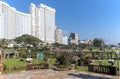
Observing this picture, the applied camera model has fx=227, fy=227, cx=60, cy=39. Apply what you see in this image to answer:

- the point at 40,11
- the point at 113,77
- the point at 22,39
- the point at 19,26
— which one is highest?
the point at 40,11

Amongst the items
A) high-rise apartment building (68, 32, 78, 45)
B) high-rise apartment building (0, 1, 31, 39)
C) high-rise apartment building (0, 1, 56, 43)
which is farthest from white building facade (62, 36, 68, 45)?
high-rise apartment building (0, 1, 31, 39)

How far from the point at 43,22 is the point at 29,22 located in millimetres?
10718

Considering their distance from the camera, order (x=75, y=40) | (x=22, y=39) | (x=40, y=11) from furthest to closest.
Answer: (x=75, y=40) < (x=40, y=11) < (x=22, y=39)

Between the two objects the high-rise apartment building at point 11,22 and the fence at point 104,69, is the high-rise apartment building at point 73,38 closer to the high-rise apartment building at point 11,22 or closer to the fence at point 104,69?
the high-rise apartment building at point 11,22

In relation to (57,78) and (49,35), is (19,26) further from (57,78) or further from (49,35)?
(57,78)

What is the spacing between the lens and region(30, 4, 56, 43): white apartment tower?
12950 cm

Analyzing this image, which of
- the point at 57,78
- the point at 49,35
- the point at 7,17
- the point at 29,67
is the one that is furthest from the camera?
the point at 49,35

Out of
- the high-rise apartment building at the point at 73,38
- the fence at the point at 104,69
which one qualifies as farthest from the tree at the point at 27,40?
the high-rise apartment building at the point at 73,38

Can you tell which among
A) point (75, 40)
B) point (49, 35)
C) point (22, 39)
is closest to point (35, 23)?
point (49, 35)

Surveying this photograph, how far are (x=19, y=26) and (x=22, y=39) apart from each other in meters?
27.7

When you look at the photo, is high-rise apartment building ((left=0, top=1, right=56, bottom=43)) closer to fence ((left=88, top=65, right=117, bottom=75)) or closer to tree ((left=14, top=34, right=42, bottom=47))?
tree ((left=14, top=34, right=42, bottom=47))

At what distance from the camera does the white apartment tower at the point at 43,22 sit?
130 m

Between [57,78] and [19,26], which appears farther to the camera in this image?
[19,26]

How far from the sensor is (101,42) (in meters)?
120
